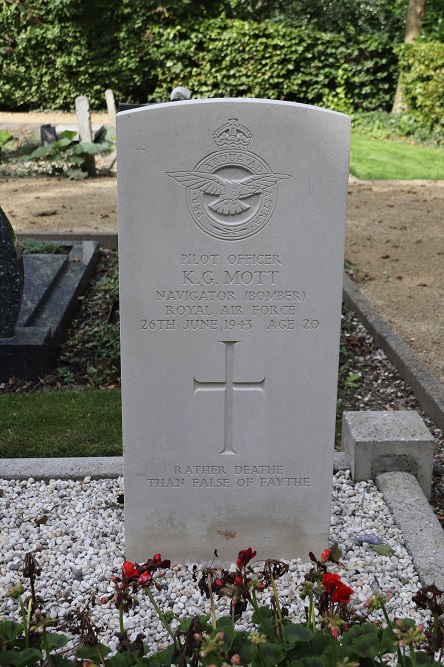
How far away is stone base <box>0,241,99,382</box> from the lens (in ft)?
17.2

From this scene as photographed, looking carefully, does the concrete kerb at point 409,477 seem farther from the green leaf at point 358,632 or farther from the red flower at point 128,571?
the red flower at point 128,571

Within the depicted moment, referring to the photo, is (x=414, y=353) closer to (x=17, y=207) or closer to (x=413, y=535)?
(x=413, y=535)

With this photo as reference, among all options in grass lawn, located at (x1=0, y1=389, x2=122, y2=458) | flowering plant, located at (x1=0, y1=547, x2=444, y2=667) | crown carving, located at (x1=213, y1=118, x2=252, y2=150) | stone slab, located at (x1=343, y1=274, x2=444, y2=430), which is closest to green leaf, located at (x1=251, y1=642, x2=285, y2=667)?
flowering plant, located at (x1=0, y1=547, x2=444, y2=667)

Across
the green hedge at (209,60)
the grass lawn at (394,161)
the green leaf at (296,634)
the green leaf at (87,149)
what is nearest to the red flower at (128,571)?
the green leaf at (296,634)

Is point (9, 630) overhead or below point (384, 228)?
overhead

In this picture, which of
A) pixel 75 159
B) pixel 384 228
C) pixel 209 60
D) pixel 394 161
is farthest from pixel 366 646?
pixel 209 60

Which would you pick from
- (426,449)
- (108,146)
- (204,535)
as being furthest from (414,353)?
(108,146)

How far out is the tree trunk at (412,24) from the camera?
55.7 feet

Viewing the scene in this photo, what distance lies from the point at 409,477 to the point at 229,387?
1.26 meters

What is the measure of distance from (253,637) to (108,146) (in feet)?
43.2

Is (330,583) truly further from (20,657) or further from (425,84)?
(425,84)

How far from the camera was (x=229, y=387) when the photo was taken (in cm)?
299

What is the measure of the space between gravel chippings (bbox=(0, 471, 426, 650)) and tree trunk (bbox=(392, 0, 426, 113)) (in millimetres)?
14798

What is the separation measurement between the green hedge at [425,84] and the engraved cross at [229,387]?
14.1m
